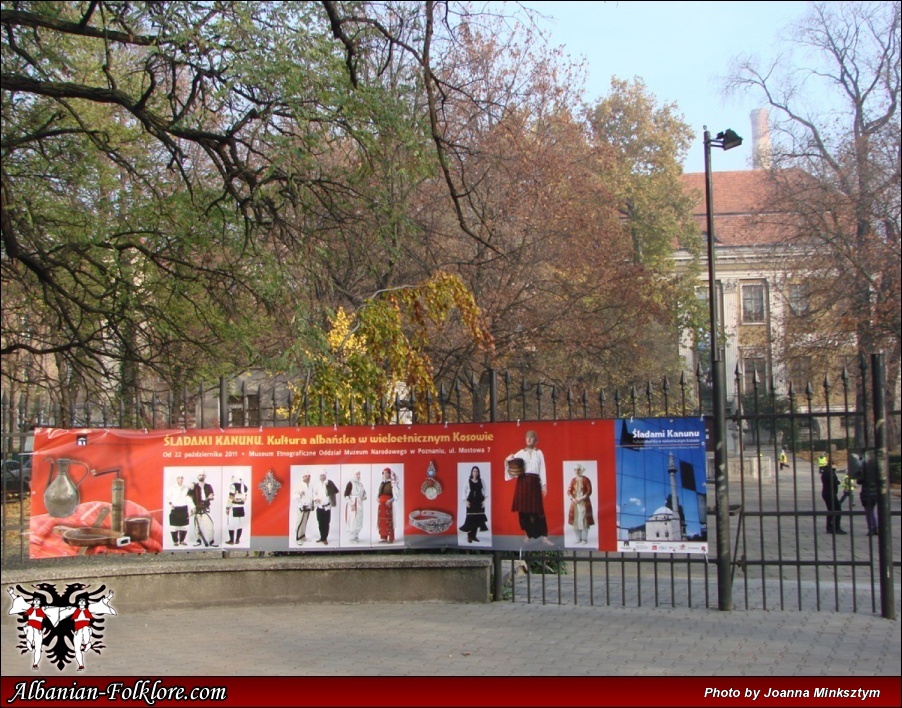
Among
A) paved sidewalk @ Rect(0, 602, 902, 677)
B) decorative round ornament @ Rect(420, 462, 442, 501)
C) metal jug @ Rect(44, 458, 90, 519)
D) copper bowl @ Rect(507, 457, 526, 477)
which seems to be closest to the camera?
paved sidewalk @ Rect(0, 602, 902, 677)

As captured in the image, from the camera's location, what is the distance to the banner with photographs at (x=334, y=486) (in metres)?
9.29

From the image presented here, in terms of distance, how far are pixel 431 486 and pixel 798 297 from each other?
90.8ft

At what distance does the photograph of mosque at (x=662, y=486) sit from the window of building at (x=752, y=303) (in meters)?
40.2

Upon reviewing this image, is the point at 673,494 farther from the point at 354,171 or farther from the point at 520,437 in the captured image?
the point at 354,171

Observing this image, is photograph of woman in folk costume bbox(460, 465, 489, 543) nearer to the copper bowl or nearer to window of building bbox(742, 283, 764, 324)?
the copper bowl

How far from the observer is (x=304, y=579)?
9.55m

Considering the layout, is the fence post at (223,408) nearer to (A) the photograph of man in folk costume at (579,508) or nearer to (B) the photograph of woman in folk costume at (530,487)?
(B) the photograph of woman in folk costume at (530,487)

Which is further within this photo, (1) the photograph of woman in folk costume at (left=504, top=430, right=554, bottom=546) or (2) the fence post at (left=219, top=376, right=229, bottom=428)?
(2) the fence post at (left=219, top=376, right=229, bottom=428)

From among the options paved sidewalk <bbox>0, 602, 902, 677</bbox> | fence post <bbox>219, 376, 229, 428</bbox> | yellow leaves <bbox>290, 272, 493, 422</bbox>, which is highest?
yellow leaves <bbox>290, 272, 493, 422</bbox>

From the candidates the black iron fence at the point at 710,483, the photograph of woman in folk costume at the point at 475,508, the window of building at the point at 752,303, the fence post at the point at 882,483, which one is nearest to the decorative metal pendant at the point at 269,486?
the black iron fence at the point at 710,483

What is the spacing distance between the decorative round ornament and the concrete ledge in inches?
26.8

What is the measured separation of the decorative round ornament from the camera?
31.3 ft

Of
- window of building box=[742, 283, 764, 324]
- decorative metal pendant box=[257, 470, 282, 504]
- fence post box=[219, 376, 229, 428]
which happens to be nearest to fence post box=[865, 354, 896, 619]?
decorative metal pendant box=[257, 470, 282, 504]

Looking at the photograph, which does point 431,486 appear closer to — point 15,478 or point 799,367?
point 15,478
